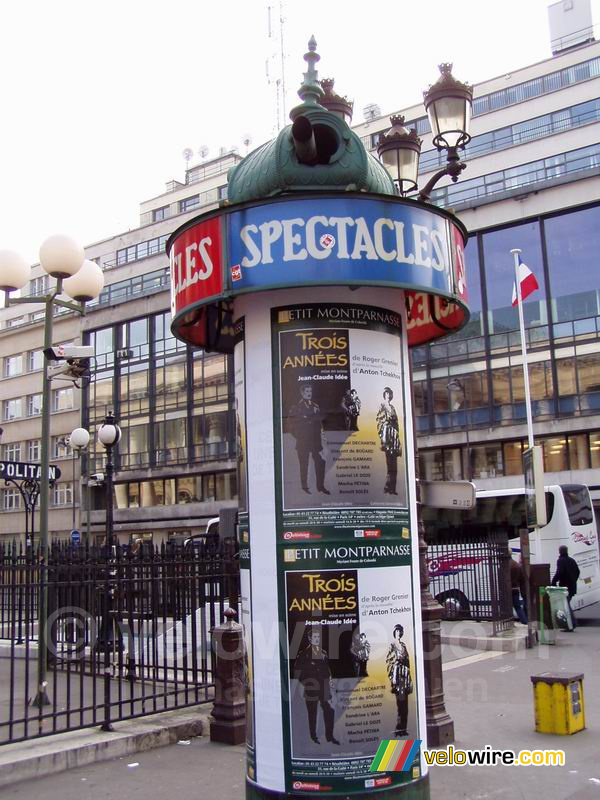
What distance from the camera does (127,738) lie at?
27.6 feet

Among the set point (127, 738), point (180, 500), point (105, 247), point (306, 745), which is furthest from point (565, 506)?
point (105, 247)

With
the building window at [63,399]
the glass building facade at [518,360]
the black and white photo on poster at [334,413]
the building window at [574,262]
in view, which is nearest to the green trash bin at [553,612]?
the black and white photo on poster at [334,413]

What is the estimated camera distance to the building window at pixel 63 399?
63.9m

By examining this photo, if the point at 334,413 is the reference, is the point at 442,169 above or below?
above

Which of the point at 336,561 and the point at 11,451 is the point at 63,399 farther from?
the point at 336,561

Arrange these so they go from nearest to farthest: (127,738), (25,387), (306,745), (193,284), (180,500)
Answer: (306,745) < (193,284) < (127,738) < (180,500) < (25,387)

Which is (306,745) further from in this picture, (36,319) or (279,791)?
(36,319)

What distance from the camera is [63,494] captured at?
206 feet

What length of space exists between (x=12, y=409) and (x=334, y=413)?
219ft

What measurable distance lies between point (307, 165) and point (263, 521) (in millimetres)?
2514

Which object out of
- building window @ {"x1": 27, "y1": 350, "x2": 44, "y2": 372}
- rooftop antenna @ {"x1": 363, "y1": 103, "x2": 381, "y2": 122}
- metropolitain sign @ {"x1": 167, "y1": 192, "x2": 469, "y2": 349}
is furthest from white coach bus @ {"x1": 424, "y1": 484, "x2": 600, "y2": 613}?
building window @ {"x1": 27, "y1": 350, "x2": 44, "y2": 372}

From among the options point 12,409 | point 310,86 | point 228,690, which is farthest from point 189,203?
point 310,86

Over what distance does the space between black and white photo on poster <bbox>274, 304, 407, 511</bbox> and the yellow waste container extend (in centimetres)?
427

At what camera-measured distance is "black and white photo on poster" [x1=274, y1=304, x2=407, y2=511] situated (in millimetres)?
5684
